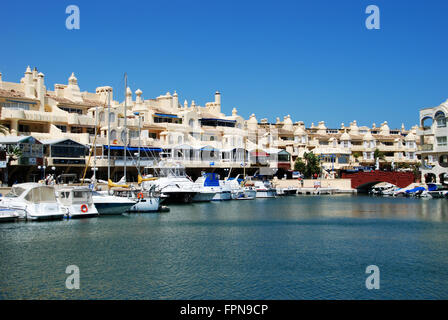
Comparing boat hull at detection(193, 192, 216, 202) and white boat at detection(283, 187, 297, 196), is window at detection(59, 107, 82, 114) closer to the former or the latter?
boat hull at detection(193, 192, 216, 202)

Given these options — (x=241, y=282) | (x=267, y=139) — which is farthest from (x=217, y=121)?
(x=241, y=282)

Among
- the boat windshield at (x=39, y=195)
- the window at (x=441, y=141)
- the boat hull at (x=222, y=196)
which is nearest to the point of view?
the boat windshield at (x=39, y=195)

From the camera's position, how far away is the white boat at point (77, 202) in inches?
2031

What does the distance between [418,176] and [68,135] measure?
2785 inches

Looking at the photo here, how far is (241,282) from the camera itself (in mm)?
27688

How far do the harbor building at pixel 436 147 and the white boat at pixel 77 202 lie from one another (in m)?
67.9

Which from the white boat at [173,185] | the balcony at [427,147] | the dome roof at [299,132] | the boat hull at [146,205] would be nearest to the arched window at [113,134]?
the white boat at [173,185]

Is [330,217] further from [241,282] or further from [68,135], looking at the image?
[68,135]

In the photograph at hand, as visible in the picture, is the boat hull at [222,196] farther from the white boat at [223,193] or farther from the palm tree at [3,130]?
the palm tree at [3,130]

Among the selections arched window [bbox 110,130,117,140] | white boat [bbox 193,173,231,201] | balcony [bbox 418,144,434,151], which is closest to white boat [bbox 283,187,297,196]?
white boat [bbox 193,173,231,201]

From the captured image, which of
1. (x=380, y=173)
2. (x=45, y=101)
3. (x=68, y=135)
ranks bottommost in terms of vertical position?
(x=380, y=173)

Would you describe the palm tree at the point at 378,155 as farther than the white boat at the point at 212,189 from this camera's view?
Yes

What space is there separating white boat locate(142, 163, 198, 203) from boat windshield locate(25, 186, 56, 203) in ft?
73.0
